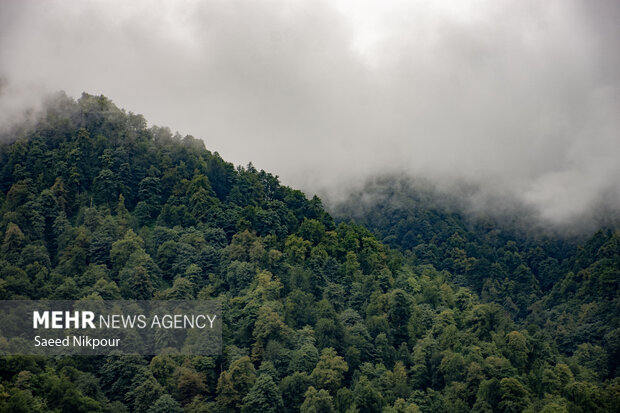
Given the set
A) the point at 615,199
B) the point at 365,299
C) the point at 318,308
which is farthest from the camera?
the point at 615,199

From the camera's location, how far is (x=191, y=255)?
Result: 265 feet

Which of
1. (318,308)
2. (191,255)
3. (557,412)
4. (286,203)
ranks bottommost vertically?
(557,412)

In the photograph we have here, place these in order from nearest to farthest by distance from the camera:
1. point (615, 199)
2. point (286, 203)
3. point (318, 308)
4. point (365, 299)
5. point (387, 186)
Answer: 1. point (318, 308)
2. point (365, 299)
3. point (286, 203)
4. point (615, 199)
5. point (387, 186)

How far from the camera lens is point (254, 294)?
73500 millimetres

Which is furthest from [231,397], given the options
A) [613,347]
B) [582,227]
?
[582,227]

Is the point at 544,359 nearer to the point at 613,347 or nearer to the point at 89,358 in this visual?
the point at 613,347

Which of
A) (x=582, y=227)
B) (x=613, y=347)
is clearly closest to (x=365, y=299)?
(x=613, y=347)

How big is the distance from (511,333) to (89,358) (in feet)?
130

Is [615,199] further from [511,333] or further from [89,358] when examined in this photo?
[89,358]

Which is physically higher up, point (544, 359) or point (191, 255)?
point (191, 255)

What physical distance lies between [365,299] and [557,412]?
2633cm

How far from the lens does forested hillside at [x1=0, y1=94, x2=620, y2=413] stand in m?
62.1

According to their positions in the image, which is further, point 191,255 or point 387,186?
point 387,186

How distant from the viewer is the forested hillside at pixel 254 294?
62.1m
